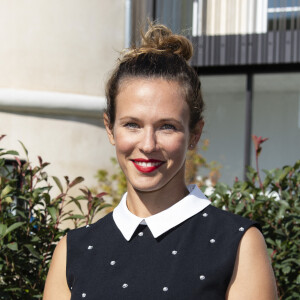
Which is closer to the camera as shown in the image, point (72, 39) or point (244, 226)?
point (244, 226)

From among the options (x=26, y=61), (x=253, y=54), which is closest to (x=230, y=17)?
(x=253, y=54)

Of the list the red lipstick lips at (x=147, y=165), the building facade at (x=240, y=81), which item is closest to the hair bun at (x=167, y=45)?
the red lipstick lips at (x=147, y=165)

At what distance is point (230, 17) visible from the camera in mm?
10727

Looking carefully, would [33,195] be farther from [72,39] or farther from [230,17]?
[230,17]

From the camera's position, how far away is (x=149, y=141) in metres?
2.21

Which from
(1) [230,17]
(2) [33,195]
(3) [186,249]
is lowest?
(2) [33,195]

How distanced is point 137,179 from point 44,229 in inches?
72.5

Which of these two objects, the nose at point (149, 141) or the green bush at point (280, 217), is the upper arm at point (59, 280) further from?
the green bush at point (280, 217)

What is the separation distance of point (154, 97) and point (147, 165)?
235 millimetres

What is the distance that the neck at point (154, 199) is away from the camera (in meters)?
2.33

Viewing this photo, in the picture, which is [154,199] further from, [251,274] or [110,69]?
Answer: [110,69]

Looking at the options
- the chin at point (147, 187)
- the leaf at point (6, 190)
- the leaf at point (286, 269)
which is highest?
the chin at point (147, 187)

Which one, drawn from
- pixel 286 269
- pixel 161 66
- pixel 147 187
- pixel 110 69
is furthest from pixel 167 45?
pixel 110 69

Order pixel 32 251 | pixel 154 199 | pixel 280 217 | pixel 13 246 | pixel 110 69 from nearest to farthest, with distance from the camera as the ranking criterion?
pixel 154 199 → pixel 13 246 → pixel 32 251 → pixel 280 217 → pixel 110 69
